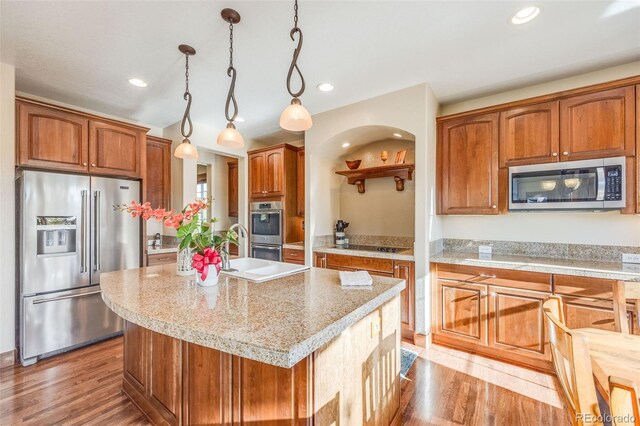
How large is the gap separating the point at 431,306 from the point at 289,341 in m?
2.45

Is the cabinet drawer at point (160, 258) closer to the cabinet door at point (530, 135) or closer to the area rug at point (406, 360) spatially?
the area rug at point (406, 360)

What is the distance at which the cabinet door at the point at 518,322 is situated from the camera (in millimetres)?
2328

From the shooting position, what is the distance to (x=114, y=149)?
307cm

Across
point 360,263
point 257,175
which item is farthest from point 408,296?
point 257,175

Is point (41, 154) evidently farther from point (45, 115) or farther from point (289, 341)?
point (289, 341)

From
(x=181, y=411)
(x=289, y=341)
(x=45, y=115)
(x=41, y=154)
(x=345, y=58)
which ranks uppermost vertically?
(x=345, y=58)

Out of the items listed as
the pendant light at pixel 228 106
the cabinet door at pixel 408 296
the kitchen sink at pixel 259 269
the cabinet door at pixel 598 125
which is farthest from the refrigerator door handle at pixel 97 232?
the cabinet door at pixel 598 125

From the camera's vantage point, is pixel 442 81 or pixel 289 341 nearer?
pixel 289 341

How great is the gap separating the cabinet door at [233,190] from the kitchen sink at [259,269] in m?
3.28

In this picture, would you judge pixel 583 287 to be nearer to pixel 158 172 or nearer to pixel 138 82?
pixel 138 82

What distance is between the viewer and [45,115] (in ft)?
8.61

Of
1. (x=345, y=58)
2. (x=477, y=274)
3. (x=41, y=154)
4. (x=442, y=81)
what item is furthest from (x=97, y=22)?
(x=477, y=274)

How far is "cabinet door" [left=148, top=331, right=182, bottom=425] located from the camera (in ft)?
4.75

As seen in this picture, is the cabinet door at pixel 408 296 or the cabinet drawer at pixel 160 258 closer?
the cabinet door at pixel 408 296
